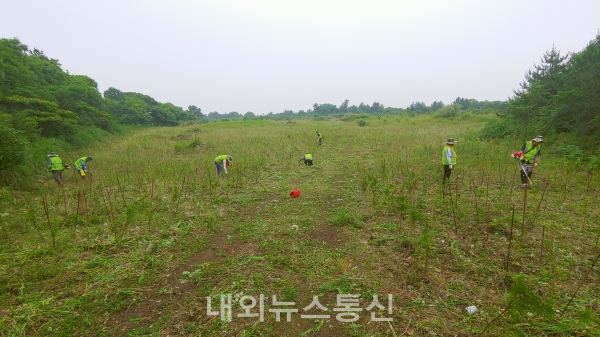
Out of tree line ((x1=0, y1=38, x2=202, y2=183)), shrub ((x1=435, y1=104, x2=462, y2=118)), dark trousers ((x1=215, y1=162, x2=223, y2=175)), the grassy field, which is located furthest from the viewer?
shrub ((x1=435, y1=104, x2=462, y2=118))

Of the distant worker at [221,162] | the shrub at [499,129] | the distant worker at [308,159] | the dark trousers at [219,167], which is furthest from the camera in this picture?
the shrub at [499,129]

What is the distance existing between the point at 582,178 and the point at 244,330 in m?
8.60

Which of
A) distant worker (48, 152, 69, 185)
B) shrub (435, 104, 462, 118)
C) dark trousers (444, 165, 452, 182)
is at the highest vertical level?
shrub (435, 104, 462, 118)

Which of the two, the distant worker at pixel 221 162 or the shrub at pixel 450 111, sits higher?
the shrub at pixel 450 111

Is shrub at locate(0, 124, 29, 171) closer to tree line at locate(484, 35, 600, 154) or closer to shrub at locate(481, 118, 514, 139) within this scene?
tree line at locate(484, 35, 600, 154)

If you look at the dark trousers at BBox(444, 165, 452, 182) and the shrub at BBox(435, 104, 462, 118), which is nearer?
the dark trousers at BBox(444, 165, 452, 182)

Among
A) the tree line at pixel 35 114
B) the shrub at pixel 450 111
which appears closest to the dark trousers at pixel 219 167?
the tree line at pixel 35 114

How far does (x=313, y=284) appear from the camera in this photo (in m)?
3.23

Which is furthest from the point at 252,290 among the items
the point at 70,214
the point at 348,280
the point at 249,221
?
the point at 70,214

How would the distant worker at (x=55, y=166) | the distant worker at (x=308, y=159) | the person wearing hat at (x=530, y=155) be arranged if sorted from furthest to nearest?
the distant worker at (x=308, y=159)
the distant worker at (x=55, y=166)
the person wearing hat at (x=530, y=155)

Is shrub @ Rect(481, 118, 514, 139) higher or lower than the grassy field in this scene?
higher

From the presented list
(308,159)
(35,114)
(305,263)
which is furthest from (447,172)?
(35,114)

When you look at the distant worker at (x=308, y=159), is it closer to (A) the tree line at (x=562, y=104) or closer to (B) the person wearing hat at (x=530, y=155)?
(B) the person wearing hat at (x=530, y=155)

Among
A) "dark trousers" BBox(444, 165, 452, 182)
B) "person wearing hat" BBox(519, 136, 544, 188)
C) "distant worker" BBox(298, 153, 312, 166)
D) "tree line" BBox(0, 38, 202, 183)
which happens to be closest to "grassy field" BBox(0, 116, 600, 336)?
"dark trousers" BBox(444, 165, 452, 182)
